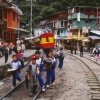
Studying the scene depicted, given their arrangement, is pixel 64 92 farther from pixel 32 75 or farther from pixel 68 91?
pixel 32 75

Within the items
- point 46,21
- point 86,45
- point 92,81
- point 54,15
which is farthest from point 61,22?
point 92,81

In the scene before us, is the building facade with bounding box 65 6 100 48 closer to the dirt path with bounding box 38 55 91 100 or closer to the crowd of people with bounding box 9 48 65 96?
the dirt path with bounding box 38 55 91 100

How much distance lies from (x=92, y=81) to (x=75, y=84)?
1.29 meters

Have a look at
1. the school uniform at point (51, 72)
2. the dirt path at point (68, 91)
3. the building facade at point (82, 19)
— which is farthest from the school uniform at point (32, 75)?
the building facade at point (82, 19)

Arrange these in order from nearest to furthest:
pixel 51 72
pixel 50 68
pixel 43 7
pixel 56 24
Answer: pixel 50 68, pixel 51 72, pixel 56 24, pixel 43 7

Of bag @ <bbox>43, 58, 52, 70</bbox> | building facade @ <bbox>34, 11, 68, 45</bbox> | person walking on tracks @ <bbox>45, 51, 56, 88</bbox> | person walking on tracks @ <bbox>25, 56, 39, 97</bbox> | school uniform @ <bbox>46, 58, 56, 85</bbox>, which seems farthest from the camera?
building facade @ <bbox>34, 11, 68, 45</bbox>

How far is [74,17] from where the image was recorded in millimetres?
66375

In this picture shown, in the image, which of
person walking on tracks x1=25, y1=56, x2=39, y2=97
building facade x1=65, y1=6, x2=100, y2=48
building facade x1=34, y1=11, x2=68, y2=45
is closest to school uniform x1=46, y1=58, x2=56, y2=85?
person walking on tracks x1=25, y1=56, x2=39, y2=97

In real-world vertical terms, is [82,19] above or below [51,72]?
above

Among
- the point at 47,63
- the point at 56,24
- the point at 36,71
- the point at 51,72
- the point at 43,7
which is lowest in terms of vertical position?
the point at 51,72

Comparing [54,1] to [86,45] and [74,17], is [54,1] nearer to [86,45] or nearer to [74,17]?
[74,17]

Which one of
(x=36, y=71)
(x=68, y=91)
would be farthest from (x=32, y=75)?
(x=68, y=91)

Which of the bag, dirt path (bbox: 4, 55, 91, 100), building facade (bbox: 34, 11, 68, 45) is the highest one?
building facade (bbox: 34, 11, 68, 45)

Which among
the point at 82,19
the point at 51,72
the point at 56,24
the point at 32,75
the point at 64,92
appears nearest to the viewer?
the point at 32,75
